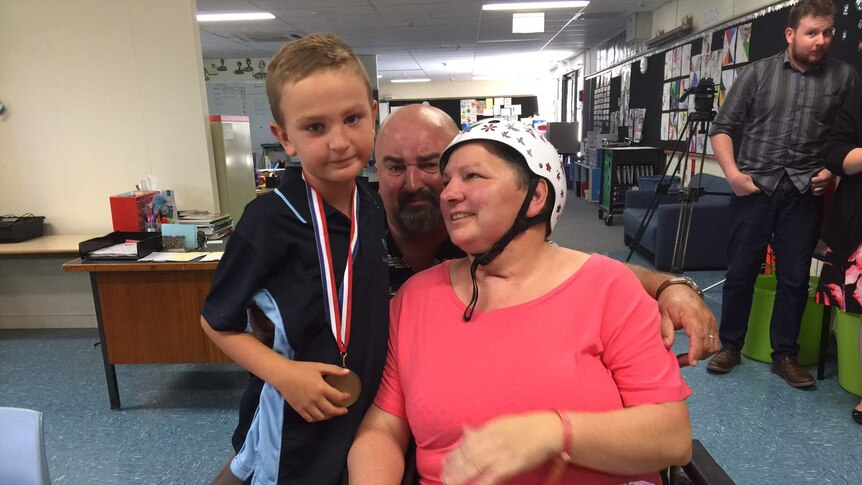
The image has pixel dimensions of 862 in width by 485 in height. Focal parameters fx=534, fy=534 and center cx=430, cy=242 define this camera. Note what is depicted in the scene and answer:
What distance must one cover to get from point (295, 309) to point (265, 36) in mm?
8776

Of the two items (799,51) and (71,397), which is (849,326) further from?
(71,397)

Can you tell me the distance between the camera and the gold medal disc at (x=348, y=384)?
107 cm

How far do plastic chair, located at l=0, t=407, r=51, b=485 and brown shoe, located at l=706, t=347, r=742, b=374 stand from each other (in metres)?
3.05

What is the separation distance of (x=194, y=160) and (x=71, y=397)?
160 centimetres

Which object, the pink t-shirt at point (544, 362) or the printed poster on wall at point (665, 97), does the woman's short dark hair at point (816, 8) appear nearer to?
the pink t-shirt at point (544, 362)

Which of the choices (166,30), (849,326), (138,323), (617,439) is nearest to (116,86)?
(166,30)

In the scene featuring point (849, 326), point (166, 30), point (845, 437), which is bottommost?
point (845, 437)

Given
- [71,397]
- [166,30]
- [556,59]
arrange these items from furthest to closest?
[556,59]
[166,30]
[71,397]

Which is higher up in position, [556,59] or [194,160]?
[556,59]

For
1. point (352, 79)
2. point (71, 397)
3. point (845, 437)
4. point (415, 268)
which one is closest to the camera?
point (352, 79)

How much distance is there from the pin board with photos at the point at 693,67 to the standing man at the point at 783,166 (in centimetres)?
39

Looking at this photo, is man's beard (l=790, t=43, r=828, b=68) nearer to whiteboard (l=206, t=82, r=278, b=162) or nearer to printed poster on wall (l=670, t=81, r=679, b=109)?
printed poster on wall (l=670, t=81, r=679, b=109)

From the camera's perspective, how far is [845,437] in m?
2.38

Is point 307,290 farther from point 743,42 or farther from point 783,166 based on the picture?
point 743,42
